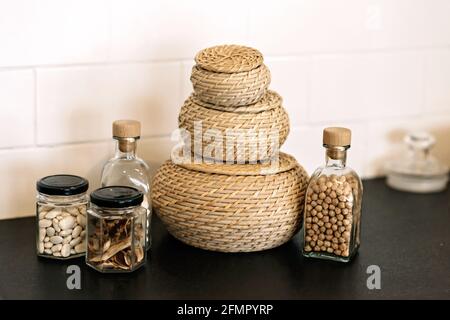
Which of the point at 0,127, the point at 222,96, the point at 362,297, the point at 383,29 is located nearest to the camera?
the point at 362,297

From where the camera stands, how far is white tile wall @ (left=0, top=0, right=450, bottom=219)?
1430 mm

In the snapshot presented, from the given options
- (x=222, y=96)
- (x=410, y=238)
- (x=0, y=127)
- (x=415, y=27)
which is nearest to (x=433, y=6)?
(x=415, y=27)

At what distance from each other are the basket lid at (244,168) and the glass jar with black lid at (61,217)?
0.58 ft

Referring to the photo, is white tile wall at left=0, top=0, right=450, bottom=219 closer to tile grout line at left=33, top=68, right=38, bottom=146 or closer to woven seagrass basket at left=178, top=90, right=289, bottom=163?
tile grout line at left=33, top=68, right=38, bottom=146

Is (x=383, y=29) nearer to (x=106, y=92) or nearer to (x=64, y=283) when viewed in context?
(x=106, y=92)

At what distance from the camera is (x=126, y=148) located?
1.36 metres

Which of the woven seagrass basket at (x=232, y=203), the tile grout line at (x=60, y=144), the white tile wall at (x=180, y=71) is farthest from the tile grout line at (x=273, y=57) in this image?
the woven seagrass basket at (x=232, y=203)

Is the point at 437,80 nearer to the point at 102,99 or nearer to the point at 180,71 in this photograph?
the point at 180,71

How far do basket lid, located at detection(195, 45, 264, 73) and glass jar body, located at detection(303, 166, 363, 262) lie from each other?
0.20 meters

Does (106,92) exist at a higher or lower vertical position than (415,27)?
lower

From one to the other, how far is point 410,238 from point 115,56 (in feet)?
1.99

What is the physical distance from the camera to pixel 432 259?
1338 mm

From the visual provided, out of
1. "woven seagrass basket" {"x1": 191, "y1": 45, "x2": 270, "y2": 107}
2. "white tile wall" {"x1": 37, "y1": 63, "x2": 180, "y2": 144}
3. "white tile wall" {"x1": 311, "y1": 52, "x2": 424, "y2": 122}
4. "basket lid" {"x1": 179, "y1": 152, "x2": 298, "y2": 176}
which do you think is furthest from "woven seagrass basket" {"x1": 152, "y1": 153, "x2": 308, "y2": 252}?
"white tile wall" {"x1": 311, "y1": 52, "x2": 424, "y2": 122}

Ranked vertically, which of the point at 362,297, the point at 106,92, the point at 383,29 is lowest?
the point at 362,297
